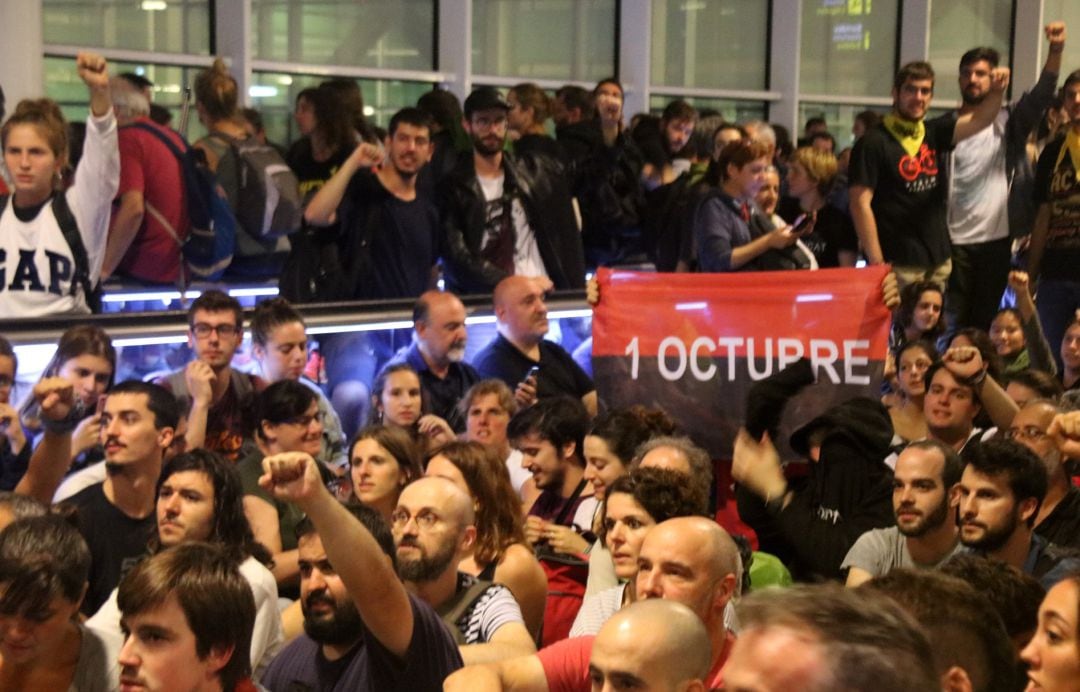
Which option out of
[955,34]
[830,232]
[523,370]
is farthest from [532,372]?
[955,34]

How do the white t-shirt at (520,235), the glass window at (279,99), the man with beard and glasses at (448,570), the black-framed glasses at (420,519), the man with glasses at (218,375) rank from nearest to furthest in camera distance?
the man with beard and glasses at (448,570) < the black-framed glasses at (420,519) < the man with glasses at (218,375) < the white t-shirt at (520,235) < the glass window at (279,99)

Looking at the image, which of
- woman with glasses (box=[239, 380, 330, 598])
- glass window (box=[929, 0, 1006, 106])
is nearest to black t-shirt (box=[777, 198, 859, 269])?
woman with glasses (box=[239, 380, 330, 598])

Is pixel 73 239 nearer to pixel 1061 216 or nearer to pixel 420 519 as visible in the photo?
pixel 420 519

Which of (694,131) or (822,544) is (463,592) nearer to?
(822,544)

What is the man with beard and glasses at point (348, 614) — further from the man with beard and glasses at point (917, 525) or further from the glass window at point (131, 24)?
the glass window at point (131, 24)

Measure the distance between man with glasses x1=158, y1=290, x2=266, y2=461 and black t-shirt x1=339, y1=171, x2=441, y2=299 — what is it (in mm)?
1478

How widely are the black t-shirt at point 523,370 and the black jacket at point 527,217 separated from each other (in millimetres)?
477

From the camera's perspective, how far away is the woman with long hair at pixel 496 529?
568 cm

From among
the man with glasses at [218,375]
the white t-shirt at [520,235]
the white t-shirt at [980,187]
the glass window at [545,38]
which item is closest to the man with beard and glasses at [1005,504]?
the man with glasses at [218,375]

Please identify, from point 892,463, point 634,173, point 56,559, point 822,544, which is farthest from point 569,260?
point 56,559

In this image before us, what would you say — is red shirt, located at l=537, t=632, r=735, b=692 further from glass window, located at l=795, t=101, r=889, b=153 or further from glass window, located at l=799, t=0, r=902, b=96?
glass window, located at l=799, t=0, r=902, b=96

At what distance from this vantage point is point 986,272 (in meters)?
10.8

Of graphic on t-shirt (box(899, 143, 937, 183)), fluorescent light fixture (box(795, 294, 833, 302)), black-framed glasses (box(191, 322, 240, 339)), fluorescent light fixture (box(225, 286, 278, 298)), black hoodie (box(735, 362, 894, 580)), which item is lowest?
black hoodie (box(735, 362, 894, 580))

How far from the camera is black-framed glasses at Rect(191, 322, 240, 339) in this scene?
23.4ft
